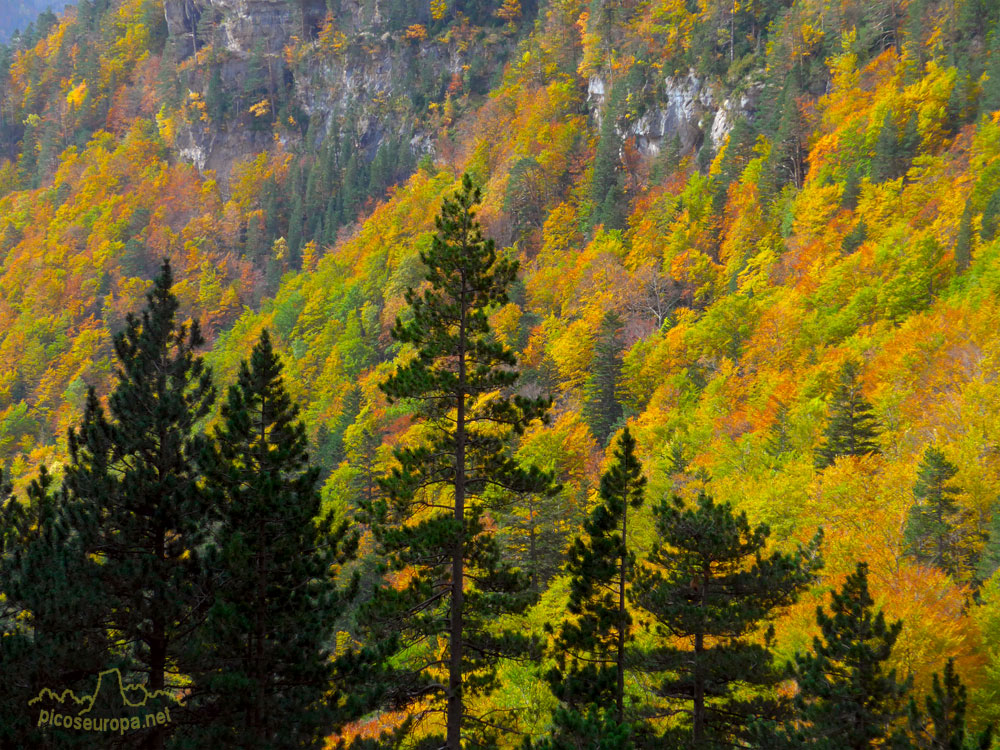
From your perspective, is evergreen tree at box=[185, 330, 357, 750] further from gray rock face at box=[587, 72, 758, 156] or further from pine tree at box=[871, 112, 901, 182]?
gray rock face at box=[587, 72, 758, 156]

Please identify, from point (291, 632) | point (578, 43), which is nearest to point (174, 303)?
point (291, 632)

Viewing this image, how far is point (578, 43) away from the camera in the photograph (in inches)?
3408

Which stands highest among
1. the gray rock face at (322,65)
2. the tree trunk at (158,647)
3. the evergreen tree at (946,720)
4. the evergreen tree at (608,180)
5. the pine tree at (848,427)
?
the gray rock face at (322,65)

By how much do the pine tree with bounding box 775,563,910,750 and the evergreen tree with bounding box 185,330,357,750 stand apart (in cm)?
735

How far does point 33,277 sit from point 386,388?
109429 mm

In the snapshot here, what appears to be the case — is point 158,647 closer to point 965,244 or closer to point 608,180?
point 965,244

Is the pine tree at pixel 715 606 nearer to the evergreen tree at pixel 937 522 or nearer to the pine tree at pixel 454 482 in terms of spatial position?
the pine tree at pixel 454 482

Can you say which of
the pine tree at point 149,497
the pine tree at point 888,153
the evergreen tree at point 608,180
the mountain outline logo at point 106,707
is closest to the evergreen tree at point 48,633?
the mountain outline logo at point 106,707

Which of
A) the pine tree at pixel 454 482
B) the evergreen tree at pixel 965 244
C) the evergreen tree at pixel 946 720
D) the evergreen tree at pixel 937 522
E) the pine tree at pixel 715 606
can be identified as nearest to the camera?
the evergreen tree at pixel 946 720

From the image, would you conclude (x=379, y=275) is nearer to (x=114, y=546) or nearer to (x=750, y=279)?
(x=750, y=279)

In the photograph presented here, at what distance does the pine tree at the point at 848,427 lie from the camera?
2975 centimetres

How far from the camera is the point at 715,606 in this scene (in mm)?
13828

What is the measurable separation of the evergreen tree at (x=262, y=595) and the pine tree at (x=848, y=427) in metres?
23.3

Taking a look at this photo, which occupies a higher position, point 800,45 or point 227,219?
point 227,219
